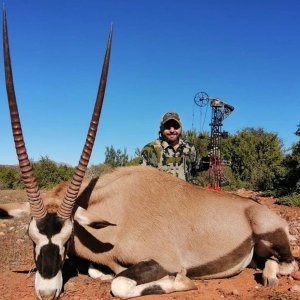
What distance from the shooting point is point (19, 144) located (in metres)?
4.05

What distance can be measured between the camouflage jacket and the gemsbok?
8.30ft

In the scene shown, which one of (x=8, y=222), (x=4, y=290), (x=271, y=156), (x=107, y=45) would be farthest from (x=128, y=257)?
(x=271, y=156)

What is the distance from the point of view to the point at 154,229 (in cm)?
464

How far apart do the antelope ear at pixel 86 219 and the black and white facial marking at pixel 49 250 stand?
23 centimetres

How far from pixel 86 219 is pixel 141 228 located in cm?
63

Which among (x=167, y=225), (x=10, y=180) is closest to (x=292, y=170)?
(x=167, y=225)

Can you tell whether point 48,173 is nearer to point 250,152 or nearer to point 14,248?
point 250,152

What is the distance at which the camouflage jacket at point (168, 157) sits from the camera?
7.91 meters

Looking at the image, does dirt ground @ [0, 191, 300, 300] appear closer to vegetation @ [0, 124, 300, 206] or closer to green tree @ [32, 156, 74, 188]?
vegetation @ [0, 124, 300, 206]

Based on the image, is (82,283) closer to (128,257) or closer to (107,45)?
(128,257)

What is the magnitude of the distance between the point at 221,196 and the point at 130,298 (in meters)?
1.88

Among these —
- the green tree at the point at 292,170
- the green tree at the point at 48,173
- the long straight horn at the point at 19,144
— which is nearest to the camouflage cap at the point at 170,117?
the long straight horn at the point at 19,144

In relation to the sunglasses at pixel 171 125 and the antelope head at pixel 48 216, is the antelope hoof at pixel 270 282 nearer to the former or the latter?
the antelope head at pixel 48 216

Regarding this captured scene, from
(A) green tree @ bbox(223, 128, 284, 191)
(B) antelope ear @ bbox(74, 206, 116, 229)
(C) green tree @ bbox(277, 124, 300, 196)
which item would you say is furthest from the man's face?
(A) green tree @ bbox(223, 128, 284, 191)
